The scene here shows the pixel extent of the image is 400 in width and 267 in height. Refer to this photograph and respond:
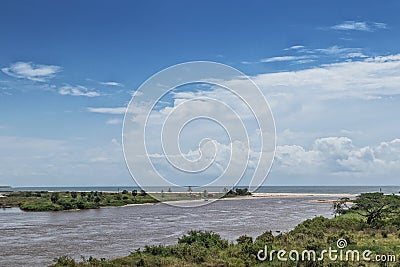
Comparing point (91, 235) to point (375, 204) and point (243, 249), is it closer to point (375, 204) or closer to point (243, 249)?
point (243, 249)

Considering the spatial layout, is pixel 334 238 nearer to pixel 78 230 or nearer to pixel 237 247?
pixel 237 247

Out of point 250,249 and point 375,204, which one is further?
point 375,204

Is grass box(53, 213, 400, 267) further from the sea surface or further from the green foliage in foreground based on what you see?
the sea surface

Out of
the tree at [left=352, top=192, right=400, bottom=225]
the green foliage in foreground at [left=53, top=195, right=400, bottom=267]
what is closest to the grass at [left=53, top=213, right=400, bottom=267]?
the green foliage in foreground at [left=53, top=195, right=400, bottom=267]

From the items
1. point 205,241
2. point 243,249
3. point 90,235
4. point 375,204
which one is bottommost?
point 90,235

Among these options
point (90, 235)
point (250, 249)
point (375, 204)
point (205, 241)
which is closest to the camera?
point (250, 249)

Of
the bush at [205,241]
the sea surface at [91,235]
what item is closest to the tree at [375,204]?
the sea surface at [91,235]

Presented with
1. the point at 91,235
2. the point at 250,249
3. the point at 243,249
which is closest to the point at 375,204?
the point at 243,249

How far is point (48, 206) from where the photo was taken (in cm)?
6069

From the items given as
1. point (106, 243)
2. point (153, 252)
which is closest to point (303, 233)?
point (153, 252)

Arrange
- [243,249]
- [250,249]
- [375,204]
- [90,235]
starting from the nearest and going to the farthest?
[250,249] < [243,249] < [90,235] < [375,204]

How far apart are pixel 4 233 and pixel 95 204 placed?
99.0ft

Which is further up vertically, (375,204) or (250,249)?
(375,204)

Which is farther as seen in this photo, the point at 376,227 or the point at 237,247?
the point at 376,227
